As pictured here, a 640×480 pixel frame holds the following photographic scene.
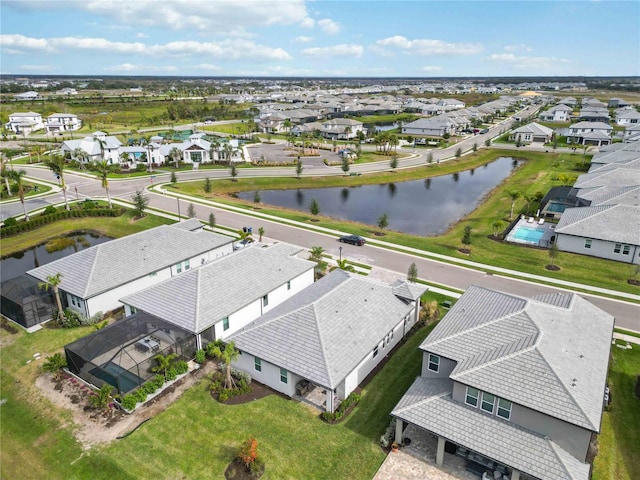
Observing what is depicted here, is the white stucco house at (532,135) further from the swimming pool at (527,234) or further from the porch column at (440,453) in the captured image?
the porch column at (440,453)

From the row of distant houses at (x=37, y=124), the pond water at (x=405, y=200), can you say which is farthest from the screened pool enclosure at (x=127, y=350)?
the row of distant houses at (x=37, y=124)

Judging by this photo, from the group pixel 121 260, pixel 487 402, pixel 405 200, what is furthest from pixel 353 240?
pixel 487 402

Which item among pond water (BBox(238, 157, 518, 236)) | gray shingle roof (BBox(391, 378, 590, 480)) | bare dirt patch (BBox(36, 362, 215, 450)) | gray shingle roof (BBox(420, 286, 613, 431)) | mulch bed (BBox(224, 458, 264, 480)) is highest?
gray shingle roof (BBox(420, 286, 613, 431))

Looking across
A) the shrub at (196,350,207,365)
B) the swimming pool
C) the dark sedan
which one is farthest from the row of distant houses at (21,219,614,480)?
the swimming pool

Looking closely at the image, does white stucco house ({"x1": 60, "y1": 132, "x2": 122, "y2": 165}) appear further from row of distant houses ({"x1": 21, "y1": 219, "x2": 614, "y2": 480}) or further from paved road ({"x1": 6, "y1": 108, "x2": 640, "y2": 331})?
row of distant houses ({"x1": 21, "y1": 219, "x2": 614, "y2": 480})

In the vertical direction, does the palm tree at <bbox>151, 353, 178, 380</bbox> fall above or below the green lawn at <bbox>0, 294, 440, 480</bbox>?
above

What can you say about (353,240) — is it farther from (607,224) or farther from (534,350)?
(534,350)
